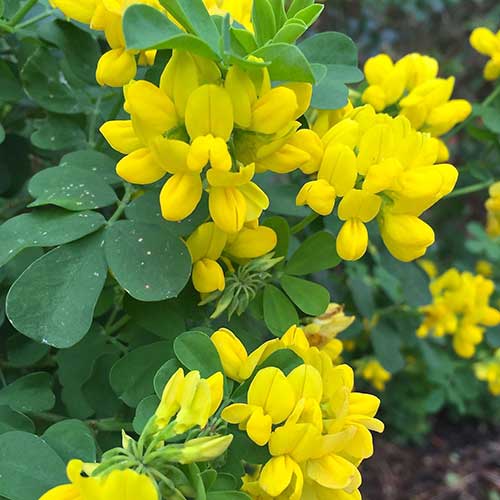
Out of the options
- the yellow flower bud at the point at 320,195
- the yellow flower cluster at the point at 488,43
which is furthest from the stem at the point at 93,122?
the yellow flower cluster at the point at 488,43

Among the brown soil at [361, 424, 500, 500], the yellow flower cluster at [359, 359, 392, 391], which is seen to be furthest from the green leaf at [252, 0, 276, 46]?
the brown soil at [361, 424, 500, 500]

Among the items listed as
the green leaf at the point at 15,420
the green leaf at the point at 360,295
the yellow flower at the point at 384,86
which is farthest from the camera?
the green leaf at the point at 360,295

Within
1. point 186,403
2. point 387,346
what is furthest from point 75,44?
point 387,346

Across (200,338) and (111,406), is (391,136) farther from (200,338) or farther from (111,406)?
(111,406)

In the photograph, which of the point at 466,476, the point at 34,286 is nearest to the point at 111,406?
the point at 34,286

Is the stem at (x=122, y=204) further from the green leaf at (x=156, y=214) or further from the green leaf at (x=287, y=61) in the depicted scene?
the green leaf at (x=287, y=61)

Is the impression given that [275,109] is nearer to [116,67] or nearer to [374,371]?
[116,67]

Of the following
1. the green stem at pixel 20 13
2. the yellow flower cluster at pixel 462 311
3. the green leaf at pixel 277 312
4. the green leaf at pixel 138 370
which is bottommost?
the yellow flower cluster at pixel 462 311
